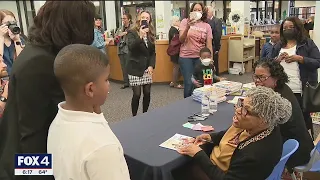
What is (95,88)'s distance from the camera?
939 millimetres

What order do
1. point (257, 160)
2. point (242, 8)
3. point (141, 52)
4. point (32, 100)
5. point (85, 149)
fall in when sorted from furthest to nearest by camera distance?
point (242, 8) < point (141, 52) < point (257, 160) < point (32, 100) < point (85, 149)

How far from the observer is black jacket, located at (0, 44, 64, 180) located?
1.04 meters

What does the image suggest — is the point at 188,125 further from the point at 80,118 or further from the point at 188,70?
the point at 188,70

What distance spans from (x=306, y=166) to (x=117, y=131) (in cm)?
125

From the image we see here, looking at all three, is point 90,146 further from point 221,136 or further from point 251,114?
point 221,136

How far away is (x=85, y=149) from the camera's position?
2.86ft

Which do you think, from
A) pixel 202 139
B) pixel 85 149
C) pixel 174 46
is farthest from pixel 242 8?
pixel 85 149

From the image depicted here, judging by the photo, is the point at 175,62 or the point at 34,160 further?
the point at 175,62

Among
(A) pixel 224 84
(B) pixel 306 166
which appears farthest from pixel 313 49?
(B) pixel 306 166

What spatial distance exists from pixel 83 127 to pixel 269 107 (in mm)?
945

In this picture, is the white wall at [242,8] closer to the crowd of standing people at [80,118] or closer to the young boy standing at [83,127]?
the crowd of standing people at [80,118]

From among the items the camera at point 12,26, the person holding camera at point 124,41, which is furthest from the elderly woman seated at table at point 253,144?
the person holding camera at point 124,41

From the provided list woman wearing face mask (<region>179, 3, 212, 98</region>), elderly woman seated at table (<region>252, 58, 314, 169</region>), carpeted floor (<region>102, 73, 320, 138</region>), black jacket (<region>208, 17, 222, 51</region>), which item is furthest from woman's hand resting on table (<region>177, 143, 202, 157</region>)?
black jacket (<region>208, 17, 222, 51</region>)

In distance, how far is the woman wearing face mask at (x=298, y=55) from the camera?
8.89 ft
